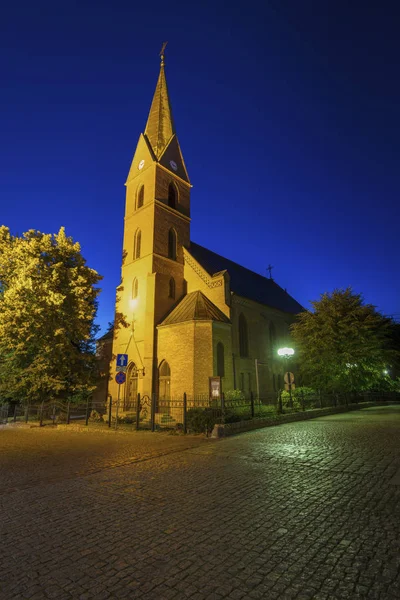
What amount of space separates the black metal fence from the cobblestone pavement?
4.72 meters

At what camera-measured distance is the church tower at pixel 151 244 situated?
23.3 metres

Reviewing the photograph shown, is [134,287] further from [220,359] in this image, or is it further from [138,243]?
[220,359]

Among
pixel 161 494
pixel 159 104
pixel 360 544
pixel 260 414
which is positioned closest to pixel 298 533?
pixel 360 544

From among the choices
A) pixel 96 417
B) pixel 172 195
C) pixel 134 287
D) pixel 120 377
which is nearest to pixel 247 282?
pixel 172 195

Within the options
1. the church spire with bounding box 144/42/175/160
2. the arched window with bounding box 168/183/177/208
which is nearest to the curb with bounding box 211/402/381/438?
the arched window with bounding box 168/183/177/208

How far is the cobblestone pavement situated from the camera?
3.02 meters

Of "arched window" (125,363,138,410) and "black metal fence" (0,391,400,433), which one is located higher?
"arched window" (125,363,138,410)

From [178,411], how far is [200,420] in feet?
17.9

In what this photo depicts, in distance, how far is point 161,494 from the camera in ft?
18.5

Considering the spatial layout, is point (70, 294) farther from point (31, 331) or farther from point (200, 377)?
point (200, 377)

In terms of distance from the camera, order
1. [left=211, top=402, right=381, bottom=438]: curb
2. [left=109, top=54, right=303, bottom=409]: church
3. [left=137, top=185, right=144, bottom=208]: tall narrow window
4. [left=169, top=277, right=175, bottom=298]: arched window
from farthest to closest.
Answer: [left=137, top=185, right=144, bottom=208]: tall narrow window < [left=169, top=277, right=175, bottom=298]: arched window < [left=109, top=54, right=303, bottom=409]: church < [left=211, top=402, right=381, bottom=438]: curb

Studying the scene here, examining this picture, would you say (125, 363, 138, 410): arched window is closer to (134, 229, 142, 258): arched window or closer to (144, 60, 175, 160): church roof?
(134, 229, 142, 258): arched window

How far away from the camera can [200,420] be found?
42.2 feet

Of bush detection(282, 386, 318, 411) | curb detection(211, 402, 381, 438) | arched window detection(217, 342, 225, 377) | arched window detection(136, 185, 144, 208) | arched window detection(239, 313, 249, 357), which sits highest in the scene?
arched window detection(136, 185, 144, 208)
